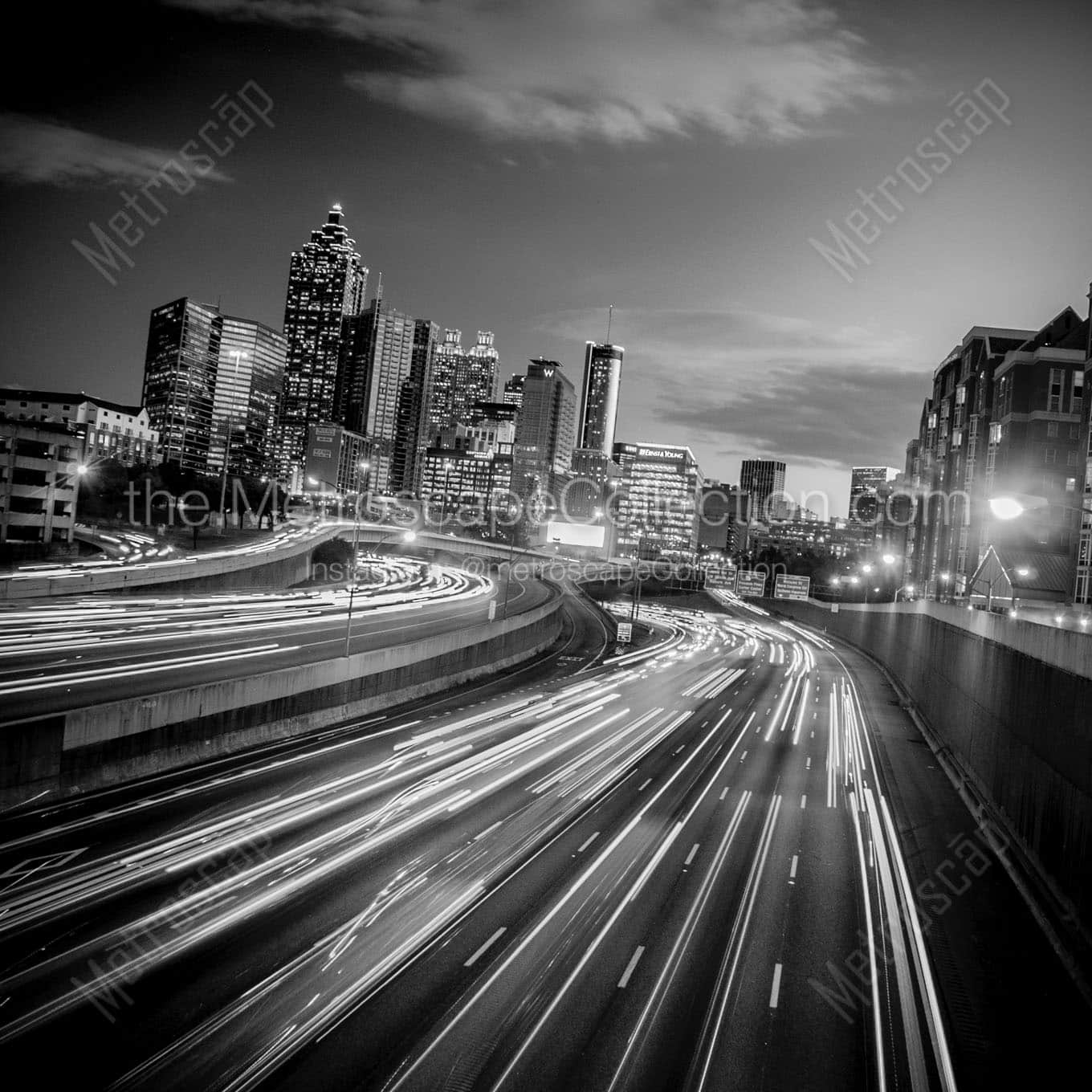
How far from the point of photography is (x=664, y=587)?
12788cm

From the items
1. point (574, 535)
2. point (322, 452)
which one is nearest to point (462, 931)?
point (322, 452)

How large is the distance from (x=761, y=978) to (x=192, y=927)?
9.40 meters

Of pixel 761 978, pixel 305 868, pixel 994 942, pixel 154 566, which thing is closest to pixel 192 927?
pixel 305 868

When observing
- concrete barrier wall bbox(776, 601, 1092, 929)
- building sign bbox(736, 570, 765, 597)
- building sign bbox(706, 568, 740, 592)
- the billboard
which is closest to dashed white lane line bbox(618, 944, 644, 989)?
concrete barrier wall bbox(776, 601, 1092, 929)

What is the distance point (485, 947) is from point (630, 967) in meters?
2.41

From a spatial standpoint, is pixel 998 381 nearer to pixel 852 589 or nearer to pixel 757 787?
pixel 852 589

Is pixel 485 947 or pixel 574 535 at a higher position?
pixel 574 535

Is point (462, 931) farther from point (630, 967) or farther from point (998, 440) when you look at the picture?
point (998, 440)

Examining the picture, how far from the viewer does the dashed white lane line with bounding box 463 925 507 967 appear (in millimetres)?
13078

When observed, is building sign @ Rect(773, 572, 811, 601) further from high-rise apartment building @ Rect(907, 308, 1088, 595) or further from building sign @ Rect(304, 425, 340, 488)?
building sign @ Rect(304, 425, 340, 488)

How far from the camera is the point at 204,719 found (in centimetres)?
2325

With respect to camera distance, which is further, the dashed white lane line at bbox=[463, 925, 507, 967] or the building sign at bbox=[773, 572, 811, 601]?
the building sign at bbox=[773, 572, 811, 601]

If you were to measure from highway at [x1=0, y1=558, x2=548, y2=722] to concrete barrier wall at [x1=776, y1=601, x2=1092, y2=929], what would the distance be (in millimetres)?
23115

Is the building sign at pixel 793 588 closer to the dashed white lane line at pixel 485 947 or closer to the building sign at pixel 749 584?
the building sign at pixel 749 584
